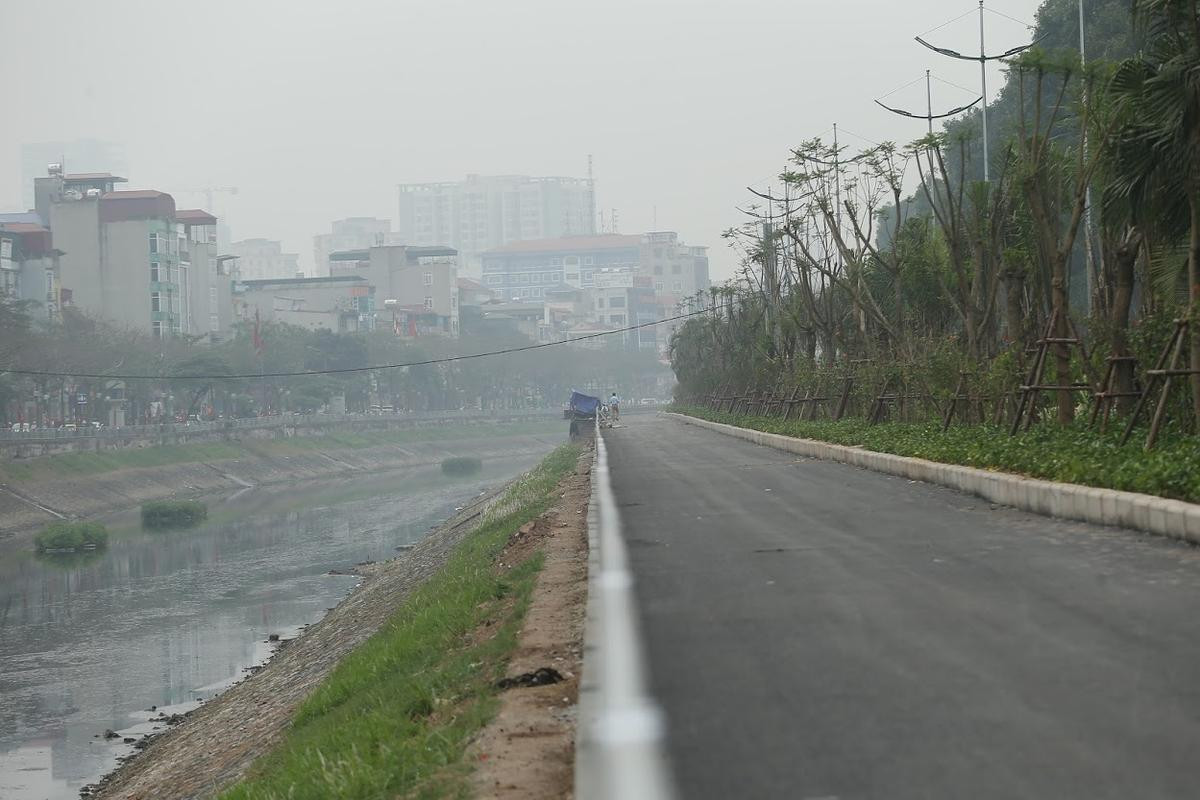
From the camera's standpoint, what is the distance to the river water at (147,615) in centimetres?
2089

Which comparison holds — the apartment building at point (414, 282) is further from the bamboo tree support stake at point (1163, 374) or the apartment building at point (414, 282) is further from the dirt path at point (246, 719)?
the bamboo tree support stake at point (1163, 374)

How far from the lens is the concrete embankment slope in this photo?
5416 cm

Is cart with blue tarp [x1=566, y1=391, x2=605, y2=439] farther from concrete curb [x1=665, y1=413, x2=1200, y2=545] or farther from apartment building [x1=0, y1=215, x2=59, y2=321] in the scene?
concrete curb [x1=665, y1=413, x2=1200, y2=545]

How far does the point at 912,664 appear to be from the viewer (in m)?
6.32

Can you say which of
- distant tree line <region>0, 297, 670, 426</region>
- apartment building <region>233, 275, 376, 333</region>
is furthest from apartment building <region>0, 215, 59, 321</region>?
apartment building <region>233, 275, 376, 333</region>

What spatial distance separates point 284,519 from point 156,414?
116ft

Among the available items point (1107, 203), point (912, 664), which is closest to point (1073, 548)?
point (912, 664)

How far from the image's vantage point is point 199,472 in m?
69.1

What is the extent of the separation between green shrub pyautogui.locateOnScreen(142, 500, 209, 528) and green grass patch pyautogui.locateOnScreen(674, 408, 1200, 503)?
34.7 meters

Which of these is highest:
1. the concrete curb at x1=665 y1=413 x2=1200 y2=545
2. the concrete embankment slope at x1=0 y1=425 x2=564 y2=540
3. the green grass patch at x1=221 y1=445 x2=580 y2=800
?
the concrete curb at x1=665 y1=413 x2=1200 y2=545

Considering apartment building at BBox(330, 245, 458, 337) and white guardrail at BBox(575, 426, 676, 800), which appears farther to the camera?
apartment building at BBox(330, 245, 458, 337)

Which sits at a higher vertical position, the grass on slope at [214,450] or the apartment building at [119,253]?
the apartment building at [119,253]

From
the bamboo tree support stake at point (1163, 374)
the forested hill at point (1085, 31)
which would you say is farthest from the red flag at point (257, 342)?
the bamboo tree support stake at point (1163, 374)

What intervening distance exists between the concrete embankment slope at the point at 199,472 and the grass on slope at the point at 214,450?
9 centimetres
